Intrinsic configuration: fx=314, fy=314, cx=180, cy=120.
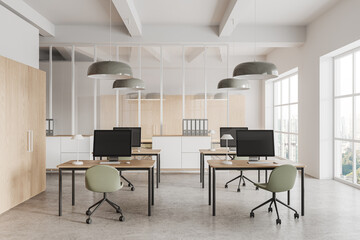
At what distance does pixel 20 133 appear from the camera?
528 centimetres

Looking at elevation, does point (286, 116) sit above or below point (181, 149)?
above

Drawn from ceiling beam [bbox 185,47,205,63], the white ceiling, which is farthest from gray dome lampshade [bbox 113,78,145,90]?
ceiling beam [bbox 185,47,205,63]

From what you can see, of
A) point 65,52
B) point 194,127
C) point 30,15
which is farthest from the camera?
point 65,52

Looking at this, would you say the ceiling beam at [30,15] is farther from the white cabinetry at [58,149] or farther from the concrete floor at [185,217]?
the concrete floor at [185,217]

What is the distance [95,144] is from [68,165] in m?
0.53

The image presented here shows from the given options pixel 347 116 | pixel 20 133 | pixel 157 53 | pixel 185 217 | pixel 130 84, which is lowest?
pixel 185 217

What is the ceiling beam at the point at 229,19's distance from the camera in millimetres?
6180

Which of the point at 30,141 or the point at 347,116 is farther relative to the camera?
the point at 347,116

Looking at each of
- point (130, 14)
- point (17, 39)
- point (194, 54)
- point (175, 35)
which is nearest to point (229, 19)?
point (175, 35)

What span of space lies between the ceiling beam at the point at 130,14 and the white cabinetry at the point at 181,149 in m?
2.76

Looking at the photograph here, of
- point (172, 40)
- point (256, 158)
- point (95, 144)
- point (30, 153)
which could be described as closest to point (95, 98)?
point (172, 40)

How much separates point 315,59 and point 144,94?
14.9 feet

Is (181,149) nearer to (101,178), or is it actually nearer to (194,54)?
(194,54)

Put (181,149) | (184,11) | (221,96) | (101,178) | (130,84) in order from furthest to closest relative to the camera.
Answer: (221,96) → (181,149) → (184,11) → (130,84) → (101,178)
